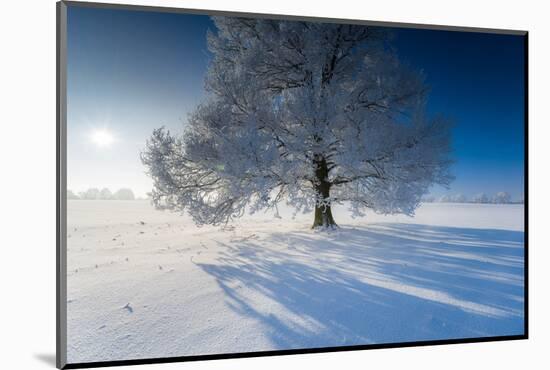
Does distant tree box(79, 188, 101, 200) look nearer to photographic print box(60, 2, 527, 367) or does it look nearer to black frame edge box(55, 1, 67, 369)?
photographic print box(60, 2, 527, 367)

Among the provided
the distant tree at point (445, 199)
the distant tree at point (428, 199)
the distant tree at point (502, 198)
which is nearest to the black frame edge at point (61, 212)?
the distant tree at point (428, 199)

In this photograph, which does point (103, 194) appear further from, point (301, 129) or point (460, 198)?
point (460, 198)

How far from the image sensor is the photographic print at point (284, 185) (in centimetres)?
219

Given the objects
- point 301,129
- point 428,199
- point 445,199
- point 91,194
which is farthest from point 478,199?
point 91,194

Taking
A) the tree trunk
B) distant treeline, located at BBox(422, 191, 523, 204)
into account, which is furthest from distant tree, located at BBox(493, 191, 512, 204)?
the tree trunk

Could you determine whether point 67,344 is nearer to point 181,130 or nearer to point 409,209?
point 181,130

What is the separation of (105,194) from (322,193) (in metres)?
2.24

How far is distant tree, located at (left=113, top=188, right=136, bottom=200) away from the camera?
2.64 meters

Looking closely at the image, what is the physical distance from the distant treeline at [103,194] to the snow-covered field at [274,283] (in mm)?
59

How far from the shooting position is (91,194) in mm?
2402

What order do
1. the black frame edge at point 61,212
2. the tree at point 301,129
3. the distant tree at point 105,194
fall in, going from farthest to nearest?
1. the tree at point 301,129
2. the distant tree at point 105,194
3. the black frame edge at point 61,212

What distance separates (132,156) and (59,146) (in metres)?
0.76

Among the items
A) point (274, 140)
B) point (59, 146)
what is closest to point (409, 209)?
point (274, 140)

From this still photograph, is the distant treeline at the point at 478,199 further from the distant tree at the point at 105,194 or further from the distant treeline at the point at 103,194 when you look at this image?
the distant tree at the point at 105,194
